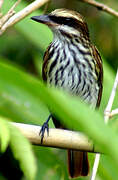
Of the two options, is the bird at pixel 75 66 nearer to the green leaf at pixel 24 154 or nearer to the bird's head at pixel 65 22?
the bird's head at pixel 65 22

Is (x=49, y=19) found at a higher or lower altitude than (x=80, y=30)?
higher

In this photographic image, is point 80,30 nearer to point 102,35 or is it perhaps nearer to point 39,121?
point 39,121

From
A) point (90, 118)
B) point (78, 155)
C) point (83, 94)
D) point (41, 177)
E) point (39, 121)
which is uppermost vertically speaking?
point (90, 118)

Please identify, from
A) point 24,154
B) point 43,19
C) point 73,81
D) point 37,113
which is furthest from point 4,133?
point 73,81

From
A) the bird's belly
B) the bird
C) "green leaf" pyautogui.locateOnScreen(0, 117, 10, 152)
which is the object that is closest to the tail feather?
the bird

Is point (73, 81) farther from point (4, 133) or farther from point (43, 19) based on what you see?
point (4, 133)

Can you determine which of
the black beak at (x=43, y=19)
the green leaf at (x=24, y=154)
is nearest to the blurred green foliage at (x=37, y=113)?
the green leaf at (x=24, y=154)

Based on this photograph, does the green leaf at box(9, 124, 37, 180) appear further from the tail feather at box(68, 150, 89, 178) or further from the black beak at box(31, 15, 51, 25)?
the tail feather at box(68, 150, 89, 178)

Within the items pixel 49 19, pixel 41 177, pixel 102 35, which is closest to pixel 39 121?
pixel 41 177
